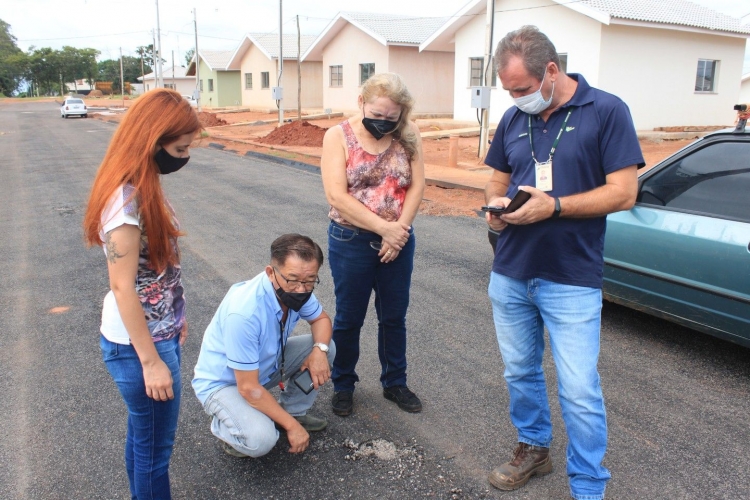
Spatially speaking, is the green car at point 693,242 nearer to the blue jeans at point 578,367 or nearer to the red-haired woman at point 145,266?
the blue jeans at point 578,367

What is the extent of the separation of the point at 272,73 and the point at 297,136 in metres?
20.8

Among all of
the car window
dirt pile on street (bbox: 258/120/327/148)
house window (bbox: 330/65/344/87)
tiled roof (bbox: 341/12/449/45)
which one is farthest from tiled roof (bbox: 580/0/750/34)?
house window (bbox: 330/65/344/87)

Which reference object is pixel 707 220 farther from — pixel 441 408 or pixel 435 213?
pixel 435 213

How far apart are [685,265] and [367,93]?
234cm

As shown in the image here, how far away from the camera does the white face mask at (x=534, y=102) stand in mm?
2445

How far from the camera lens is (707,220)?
3928mm

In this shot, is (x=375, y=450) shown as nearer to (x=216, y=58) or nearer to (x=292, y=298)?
(x=292, y=298)

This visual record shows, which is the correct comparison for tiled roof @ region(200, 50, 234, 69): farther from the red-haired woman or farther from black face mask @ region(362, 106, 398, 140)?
the red-haired woman

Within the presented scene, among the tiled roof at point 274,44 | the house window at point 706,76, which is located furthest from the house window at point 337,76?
the house window at point 706,76

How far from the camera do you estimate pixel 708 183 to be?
4098 millimetres

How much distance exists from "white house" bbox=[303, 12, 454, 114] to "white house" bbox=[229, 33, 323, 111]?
15.0ft

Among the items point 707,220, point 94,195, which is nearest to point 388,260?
point 94,195

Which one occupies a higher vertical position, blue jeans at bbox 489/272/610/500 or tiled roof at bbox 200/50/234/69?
tiled roof at bbox 200/50/234/69

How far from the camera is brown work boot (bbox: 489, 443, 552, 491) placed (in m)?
2.80
